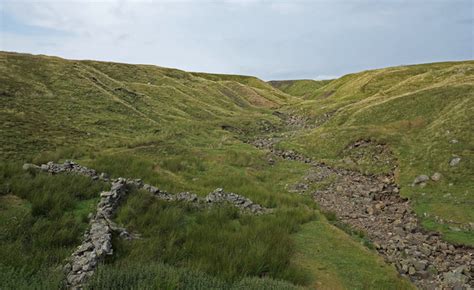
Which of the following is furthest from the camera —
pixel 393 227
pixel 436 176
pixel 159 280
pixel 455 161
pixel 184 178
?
pixel 455 161

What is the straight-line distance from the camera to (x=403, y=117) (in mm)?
37406

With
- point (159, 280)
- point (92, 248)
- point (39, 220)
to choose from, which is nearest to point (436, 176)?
point (159, 280)

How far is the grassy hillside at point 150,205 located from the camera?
363 inches

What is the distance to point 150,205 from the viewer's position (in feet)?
46.3

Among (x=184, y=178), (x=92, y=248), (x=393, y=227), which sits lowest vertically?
(x=393, y=227)

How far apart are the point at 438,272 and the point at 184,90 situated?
66.0 m

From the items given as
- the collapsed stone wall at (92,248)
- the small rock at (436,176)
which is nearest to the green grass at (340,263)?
the collapsed stone wall at (92,248)

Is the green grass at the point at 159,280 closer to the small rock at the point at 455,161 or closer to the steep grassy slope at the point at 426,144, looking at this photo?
the steep grassy slope at the point at 426,144

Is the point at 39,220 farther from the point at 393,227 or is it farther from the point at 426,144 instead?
the point at 426,144

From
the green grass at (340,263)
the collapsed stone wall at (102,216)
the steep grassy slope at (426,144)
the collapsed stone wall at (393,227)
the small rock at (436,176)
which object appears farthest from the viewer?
the small rock at (436,176)

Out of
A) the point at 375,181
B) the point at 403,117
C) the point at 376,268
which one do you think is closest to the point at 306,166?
the point at 375,181

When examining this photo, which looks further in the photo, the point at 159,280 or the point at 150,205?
the point at 150,205

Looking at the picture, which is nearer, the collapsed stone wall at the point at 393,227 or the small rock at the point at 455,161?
the collapsed stone wall at the point at 393,227

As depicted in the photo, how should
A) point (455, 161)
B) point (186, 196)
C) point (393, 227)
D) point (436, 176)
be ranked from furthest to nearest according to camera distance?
point (455, 161), point (436, 176), point (393, 227), point (186, 196)
